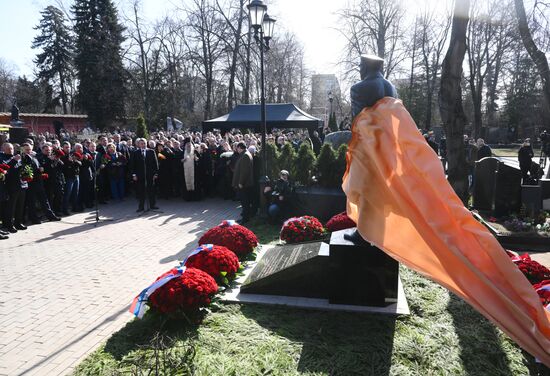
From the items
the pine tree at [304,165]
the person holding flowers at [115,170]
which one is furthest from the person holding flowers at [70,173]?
the pine tree at [304,165]

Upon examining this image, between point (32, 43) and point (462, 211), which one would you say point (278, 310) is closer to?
point (462, 211)

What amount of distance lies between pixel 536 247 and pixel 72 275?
923 cm

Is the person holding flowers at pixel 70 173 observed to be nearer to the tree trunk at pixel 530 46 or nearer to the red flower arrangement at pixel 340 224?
the red flower arrangement at pixel 340 224

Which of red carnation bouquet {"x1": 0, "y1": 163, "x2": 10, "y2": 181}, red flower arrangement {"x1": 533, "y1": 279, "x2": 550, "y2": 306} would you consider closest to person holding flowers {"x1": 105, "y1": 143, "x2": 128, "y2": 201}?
red carnation bouquet {"x1": 0, "y1": 163, "x2": 10, "y2": 181}

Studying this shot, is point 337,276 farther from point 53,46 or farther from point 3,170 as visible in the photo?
point 53,46

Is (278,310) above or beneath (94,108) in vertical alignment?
beneath

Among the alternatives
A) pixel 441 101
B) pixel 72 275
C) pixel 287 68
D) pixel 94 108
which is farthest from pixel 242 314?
pixel 287 68

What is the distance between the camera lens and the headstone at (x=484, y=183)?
1154cm

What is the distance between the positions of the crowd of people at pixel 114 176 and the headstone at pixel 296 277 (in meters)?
4.53

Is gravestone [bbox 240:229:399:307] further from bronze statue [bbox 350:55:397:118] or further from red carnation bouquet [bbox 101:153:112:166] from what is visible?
red carnation bouquet [bbox 101:153:112:166]

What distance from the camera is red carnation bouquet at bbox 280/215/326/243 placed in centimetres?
771

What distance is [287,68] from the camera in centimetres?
5197

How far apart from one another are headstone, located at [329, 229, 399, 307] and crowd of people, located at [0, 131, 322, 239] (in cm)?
507

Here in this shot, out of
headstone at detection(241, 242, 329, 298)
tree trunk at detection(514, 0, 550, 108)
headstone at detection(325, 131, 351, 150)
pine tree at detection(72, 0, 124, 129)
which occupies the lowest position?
headstone at detection(241, 242, 329, 298)
